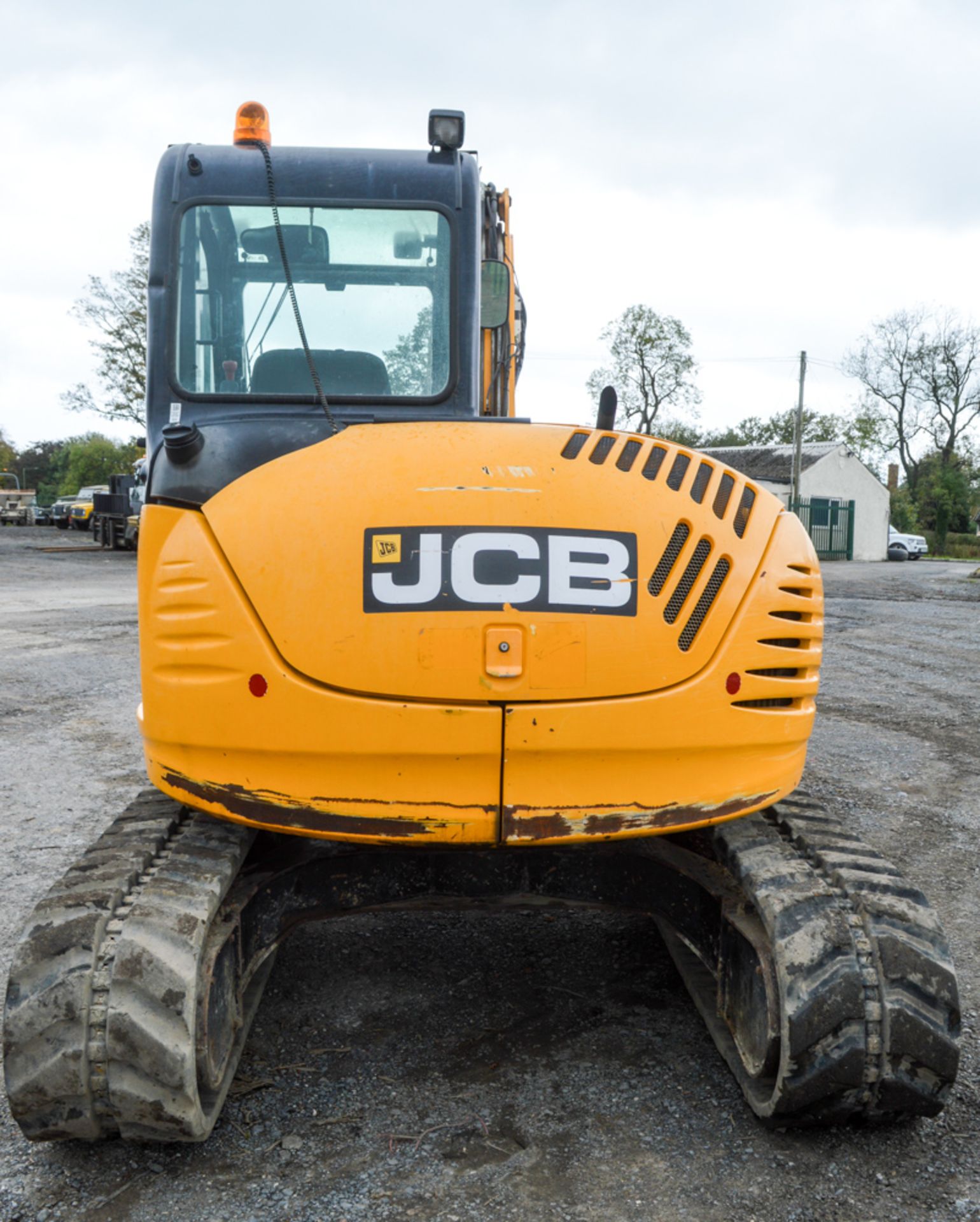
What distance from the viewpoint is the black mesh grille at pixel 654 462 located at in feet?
9.30

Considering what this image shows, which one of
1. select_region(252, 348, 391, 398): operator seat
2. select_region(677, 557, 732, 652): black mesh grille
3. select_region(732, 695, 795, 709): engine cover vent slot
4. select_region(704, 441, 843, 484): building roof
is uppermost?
select_region(704, 441, 843, 484): building roof

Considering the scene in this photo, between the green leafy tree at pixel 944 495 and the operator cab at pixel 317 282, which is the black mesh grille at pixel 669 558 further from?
the green leafy tree at pixel 944 495

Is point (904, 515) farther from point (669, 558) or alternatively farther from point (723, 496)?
point (669, 558)

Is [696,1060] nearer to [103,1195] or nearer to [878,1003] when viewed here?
[878,1003]

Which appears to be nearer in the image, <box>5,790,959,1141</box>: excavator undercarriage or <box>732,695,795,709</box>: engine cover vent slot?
<box>5,790,959,1141</box>: excavator undercarriage

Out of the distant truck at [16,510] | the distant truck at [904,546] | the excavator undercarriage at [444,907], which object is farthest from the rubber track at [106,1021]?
the distant truck at [16,510]

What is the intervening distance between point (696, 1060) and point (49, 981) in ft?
6.09

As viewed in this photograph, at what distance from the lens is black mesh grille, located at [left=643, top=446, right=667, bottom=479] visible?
9.30 ft

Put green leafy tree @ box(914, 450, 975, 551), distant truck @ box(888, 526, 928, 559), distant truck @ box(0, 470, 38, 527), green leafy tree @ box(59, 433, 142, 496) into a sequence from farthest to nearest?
green leafy tree @ box(59, 433, 142, 496) < green leafy tree @ box(914, 450, 975, 551) < distant truck @ box(0, 470, 38, 527) < distant truck @ box(888, 526, 928, 559)

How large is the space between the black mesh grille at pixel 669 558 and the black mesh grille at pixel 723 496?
0.42ft

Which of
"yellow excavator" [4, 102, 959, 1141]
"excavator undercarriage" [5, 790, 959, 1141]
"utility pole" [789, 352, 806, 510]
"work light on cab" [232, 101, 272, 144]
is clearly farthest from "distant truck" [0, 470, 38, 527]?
"yellow excavator" [4, 102, 959, 1141]

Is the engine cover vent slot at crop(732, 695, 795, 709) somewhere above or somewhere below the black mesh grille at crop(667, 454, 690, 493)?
→ below

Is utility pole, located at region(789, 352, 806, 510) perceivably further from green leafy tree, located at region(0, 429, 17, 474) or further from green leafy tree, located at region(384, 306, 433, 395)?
green leafy tree, located at region(0, 429, 17, 474)

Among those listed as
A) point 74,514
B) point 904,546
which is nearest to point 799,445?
point 904,546
